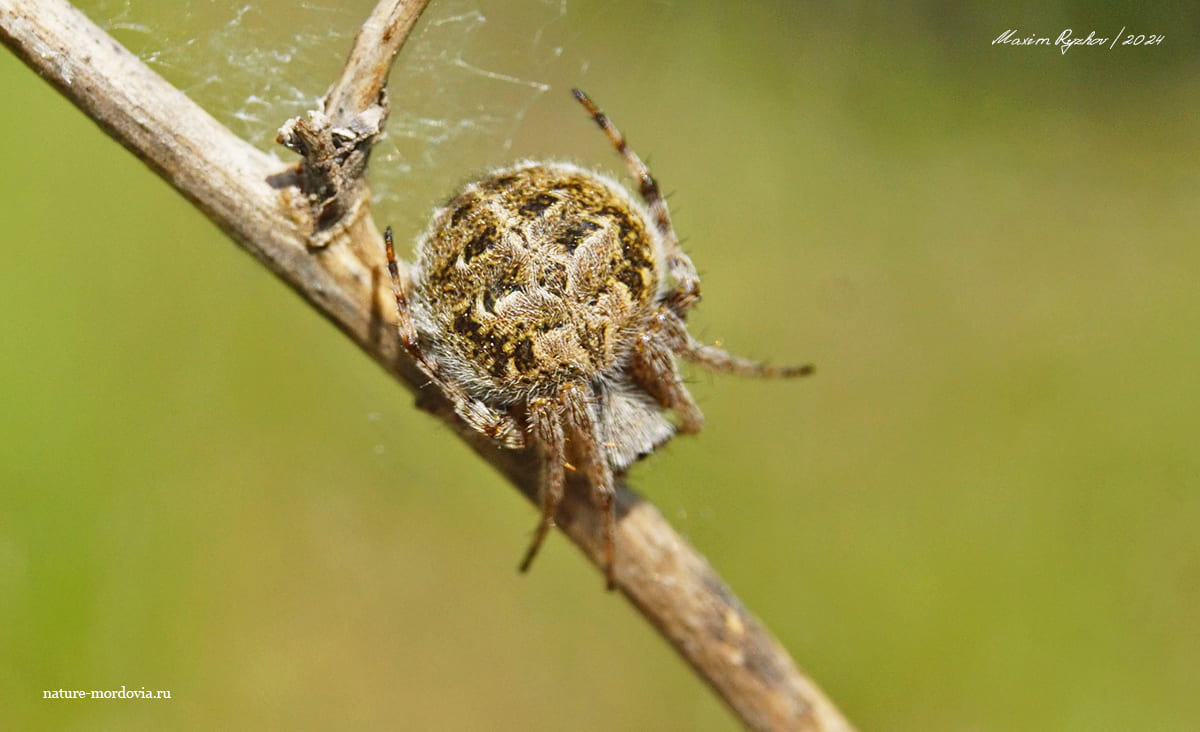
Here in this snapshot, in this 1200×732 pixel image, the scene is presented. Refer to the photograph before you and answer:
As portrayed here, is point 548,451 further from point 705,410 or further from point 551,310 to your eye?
point 705,410

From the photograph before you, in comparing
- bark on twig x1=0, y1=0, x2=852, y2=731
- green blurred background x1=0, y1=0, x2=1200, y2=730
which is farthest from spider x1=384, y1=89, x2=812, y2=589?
green blurred background x1=0, y1=0, x2=1200, y2=730

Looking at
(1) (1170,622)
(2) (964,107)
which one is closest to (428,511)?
(1) (1170,622)

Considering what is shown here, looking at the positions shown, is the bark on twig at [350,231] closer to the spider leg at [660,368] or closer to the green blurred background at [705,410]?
the spider leg at [660,368]

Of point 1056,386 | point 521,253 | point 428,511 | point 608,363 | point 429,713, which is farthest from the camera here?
A: point 1056,386

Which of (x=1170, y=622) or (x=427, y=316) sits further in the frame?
(x=1170, y=622)

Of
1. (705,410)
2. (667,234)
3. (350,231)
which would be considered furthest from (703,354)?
(705,410)

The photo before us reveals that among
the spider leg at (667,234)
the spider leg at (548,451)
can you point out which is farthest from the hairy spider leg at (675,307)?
the spider leg at (548,451)

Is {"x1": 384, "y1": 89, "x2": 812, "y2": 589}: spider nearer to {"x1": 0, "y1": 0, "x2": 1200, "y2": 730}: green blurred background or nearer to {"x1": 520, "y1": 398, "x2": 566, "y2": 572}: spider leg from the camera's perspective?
{"x1": 520, "y1": 398, "x2": 566, "y2": 572}: spider leg

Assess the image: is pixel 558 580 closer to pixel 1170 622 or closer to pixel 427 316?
pixel 427 316
